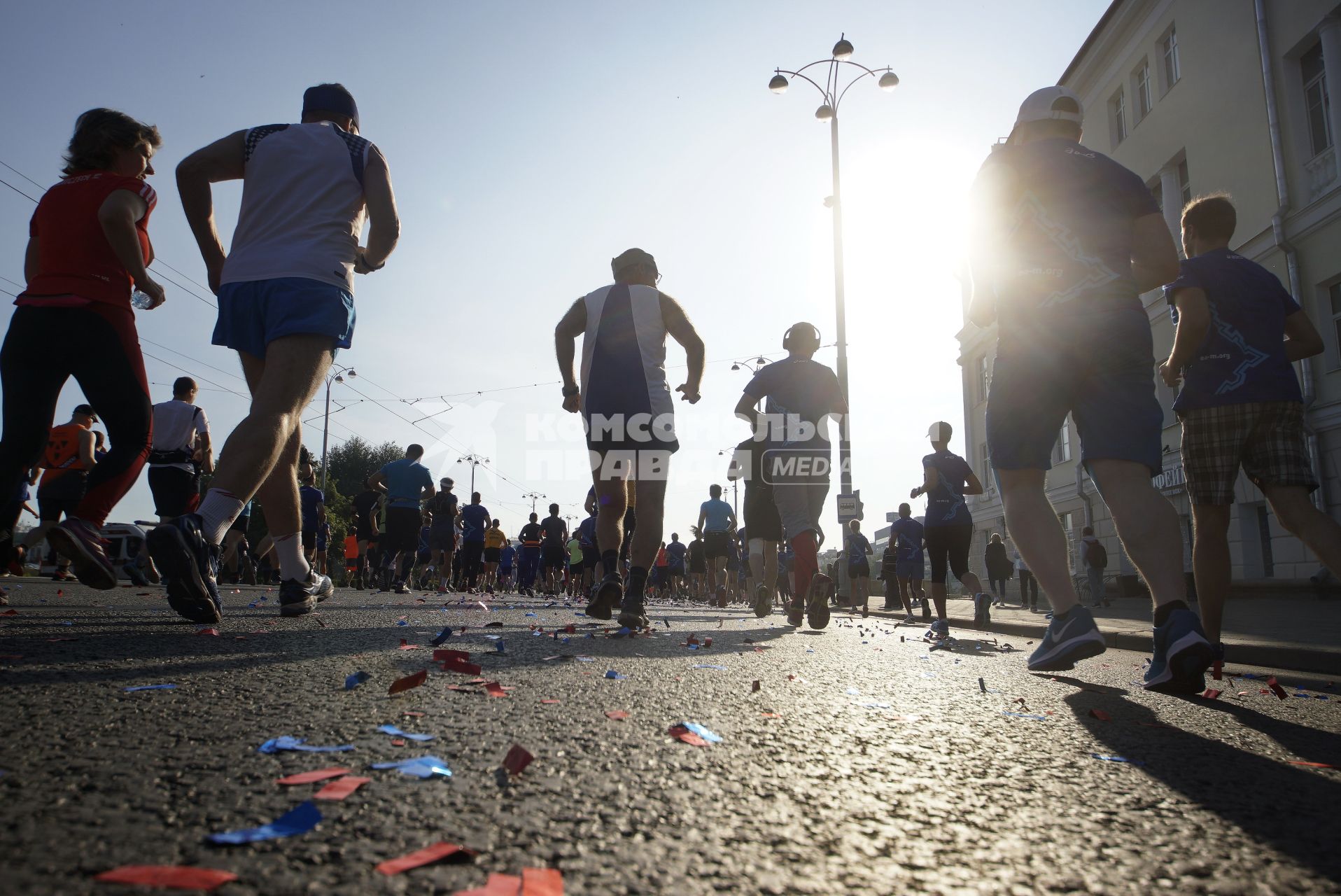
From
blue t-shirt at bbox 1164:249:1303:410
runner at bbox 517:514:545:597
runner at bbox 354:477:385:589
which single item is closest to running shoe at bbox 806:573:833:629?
blue t-shirt at bbox 1164:249:1303:410

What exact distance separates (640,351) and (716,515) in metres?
10.7

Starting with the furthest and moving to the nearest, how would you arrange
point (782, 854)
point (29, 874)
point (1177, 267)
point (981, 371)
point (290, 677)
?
point (981, 371) → point (1177, 267) → point (290, 677) → point (782, 854) → point (29, 874)

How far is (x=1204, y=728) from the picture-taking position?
2039 millimetres

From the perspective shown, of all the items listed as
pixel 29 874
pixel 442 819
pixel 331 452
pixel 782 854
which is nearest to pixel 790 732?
pixel 782 854

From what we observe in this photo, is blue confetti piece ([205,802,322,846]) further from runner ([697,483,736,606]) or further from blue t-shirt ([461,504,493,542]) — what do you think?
A: blue t-shirt ([461,504,493,542])

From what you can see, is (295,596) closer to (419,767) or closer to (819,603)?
(419,767)

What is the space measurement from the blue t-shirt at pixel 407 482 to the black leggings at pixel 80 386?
7.09 m

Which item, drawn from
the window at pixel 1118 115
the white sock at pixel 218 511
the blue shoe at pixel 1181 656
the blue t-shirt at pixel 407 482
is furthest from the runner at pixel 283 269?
the window at pixel 1118 115

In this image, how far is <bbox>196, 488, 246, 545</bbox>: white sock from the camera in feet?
9.87

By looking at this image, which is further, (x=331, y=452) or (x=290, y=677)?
(x=331, y=452)

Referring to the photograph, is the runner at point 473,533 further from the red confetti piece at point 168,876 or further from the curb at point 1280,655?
the red confetti piece at point 168,876

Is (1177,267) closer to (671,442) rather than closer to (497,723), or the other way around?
(671,442)

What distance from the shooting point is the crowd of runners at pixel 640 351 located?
2785 mm

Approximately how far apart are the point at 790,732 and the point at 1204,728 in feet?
3.66
